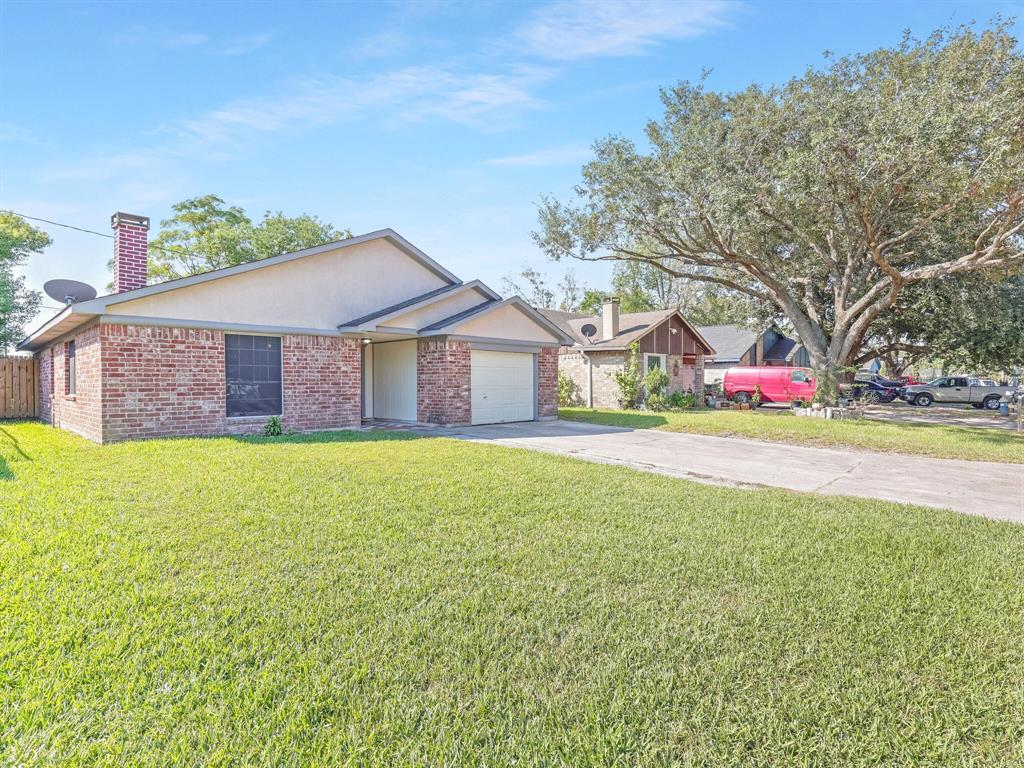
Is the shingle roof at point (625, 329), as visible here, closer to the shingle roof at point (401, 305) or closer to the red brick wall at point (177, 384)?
the shingle roof at point (401, 305)

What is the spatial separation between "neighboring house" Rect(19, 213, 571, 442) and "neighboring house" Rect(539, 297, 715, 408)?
17.9ft

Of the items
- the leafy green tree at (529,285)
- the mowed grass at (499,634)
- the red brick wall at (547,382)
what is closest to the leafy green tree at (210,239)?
the leafy green tree at (529,285)

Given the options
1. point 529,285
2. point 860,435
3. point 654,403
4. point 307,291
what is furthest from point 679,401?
point 529,285

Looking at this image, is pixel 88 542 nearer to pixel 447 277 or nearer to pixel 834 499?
pixel 834 499

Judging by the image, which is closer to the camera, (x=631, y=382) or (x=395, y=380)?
(x=395, y=380)

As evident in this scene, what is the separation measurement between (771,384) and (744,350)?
1023cm

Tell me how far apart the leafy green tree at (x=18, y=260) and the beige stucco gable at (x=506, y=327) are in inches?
859

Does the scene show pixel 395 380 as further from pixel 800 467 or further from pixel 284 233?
pixel 284 233

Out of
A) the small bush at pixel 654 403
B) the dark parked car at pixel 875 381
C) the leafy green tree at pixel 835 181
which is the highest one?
the leafy green tree at pixel 835 181

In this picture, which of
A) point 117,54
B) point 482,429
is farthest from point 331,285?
point 117,54

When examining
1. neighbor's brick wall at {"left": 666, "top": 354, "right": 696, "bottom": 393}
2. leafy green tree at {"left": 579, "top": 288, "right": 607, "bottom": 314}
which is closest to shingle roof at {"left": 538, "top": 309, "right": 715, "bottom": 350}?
neighbor's brick wall at {"left": 666, "top": 354, "right": 696, "bottom": 393}

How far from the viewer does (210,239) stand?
101 feet

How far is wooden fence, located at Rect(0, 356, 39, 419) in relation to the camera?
50.0 feet

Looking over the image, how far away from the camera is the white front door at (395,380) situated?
47.5 feet
